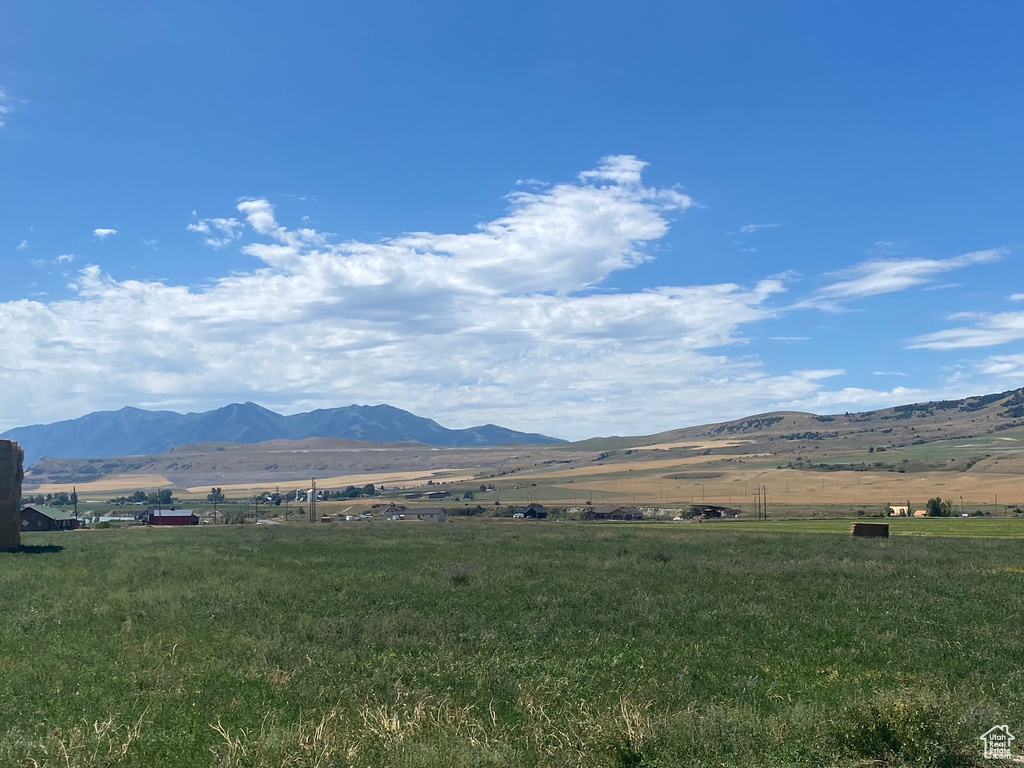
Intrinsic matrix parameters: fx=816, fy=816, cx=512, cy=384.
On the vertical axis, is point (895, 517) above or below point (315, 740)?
below

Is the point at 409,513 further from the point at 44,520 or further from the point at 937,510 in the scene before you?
the point at 937,510

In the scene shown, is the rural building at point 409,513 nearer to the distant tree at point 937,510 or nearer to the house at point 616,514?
the house at point 616,514

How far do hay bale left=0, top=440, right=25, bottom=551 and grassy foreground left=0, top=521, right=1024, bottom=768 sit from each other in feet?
46.7

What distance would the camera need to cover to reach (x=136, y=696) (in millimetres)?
15570

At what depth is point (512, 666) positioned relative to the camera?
57.7 feet

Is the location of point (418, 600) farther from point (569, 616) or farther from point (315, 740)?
point (315, 740)

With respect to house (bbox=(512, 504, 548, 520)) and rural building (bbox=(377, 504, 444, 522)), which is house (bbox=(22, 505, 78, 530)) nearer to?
rural building (bbox=(377, 504, 444, 522))

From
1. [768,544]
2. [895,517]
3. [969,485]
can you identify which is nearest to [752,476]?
[969,485]

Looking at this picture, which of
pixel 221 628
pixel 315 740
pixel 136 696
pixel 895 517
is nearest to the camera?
pixel 315 740

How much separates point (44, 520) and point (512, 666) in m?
98.5

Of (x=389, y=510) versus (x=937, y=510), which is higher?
(x=937, y=510)

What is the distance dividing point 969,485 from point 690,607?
150 meters

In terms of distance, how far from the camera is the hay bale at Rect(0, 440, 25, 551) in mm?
49344

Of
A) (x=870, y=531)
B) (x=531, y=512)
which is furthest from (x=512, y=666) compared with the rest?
(x=531, y=512)
